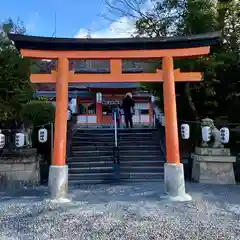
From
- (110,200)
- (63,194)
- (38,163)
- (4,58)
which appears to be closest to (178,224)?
(110,200)

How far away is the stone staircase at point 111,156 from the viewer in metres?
9.42

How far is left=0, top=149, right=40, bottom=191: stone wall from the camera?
881 cm

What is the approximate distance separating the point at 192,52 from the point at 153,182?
402 centimetres

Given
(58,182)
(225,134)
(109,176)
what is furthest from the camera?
(109,176)

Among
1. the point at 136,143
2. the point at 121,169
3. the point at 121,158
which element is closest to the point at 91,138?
the point at 136,143

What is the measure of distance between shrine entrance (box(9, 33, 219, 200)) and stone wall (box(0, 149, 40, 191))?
7.10 feet

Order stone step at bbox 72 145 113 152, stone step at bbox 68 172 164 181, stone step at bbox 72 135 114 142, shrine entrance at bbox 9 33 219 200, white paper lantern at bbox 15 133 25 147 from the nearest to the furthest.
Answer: shrine entrance at bbox 9 33 219 200 → white paper lantern at bbox 15 133 25 147 → stone step at bbox 68 172 164 181 → stone step at bbox 72 145 113 152 → stone step at bbox 72 135 114 142

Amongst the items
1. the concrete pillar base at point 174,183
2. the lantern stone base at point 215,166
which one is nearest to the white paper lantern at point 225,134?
the lantern stone base at point 215,166

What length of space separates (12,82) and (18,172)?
334 centimetres

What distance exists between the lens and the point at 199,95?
38.4 ft

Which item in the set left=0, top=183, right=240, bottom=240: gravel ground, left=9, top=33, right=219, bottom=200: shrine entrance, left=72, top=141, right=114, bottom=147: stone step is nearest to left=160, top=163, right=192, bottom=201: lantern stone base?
left=9, top=33, right=219, bottom=200: shrine entrance

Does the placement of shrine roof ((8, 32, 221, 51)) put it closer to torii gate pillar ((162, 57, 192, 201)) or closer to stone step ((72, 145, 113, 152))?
torii gate pillar ((162, 57, 192, 201))

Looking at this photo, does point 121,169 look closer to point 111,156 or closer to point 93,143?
point 111,156

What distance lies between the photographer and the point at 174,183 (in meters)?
7.03
